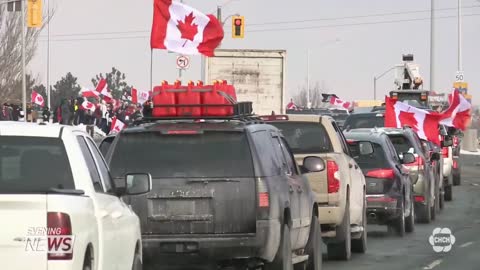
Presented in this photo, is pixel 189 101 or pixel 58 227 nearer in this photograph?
pixel 58 227

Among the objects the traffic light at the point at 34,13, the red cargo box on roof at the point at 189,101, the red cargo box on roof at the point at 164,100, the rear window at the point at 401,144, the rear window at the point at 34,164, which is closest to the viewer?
the rear window at the point at 34,164

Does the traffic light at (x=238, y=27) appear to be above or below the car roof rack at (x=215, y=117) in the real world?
above

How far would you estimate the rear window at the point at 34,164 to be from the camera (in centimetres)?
732

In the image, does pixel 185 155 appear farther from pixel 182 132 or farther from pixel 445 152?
pixel 445 152

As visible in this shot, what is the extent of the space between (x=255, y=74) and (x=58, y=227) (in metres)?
25.2

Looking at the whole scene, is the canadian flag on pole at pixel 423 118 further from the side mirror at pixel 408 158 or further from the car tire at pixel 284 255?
the car tire at pixel 284 255

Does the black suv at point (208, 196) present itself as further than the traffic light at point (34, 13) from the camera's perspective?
No

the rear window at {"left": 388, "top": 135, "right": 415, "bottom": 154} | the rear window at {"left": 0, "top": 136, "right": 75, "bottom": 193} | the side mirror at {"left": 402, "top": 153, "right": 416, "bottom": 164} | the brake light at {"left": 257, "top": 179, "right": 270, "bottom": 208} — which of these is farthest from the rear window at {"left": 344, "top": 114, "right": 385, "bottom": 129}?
the rear window at {"left": 0, "top": 136, "right": 75, "bottom": 193}

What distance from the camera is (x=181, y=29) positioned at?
19.0 m

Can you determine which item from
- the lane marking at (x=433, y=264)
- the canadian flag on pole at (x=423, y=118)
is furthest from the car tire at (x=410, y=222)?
the canadian flag on pole at (x=423, y=118)

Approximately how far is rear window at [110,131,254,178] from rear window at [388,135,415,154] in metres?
11.4

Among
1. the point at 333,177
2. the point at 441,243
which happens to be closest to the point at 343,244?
the point at 333,177

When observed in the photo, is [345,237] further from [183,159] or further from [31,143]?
[31,143]

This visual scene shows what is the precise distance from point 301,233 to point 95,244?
475cm
